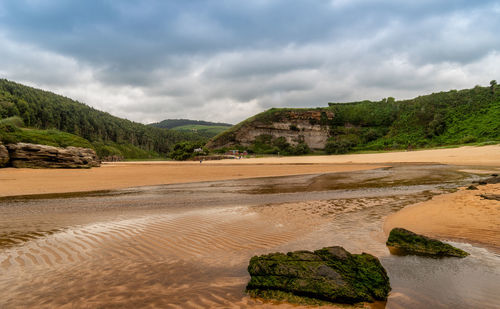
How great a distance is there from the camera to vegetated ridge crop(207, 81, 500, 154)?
69250mm

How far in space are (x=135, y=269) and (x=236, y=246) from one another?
244 cm

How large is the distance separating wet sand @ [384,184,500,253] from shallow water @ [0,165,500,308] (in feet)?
2.26

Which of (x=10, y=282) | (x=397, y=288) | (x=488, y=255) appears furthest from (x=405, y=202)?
(x=10, y=282)

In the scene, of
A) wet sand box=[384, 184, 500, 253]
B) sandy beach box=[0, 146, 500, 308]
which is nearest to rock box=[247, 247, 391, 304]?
sandy beach box=[0, 146, 500, 308]

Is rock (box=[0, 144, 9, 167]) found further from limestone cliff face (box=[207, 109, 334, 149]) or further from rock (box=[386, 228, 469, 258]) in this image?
limestone cliff face (box=[207, 109, 334, 149])

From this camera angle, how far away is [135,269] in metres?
5.04

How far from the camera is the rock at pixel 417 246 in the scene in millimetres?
5398

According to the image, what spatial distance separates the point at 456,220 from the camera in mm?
7641

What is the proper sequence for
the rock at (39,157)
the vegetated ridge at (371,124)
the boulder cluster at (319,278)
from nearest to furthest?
1. the boulder cluster at (319,278)
2. the rock at (39,157)
3. the vegetated ridge at (371,124)

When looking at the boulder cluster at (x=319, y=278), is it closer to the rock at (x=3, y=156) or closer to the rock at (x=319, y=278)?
the rock at (x=319, y=278)

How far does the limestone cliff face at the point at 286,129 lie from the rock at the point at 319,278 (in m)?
96.9

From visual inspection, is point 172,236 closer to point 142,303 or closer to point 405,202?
point 142,303

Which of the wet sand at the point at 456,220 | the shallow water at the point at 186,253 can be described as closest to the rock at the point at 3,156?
the shallow water at the point at 186,253

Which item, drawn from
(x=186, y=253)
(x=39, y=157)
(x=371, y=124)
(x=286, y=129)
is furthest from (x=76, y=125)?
(x=186, y=253)
